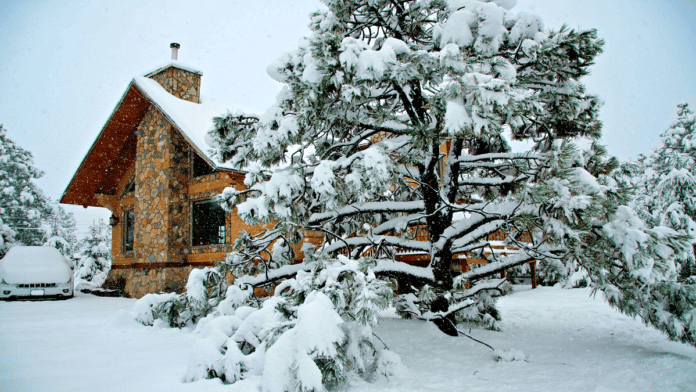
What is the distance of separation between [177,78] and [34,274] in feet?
23.3

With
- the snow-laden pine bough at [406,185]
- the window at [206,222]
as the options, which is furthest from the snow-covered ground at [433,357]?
the window at [206,222]

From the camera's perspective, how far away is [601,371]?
12.3 feet

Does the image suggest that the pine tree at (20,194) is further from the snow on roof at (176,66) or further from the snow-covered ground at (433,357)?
the snow-covered ground at (433,357)

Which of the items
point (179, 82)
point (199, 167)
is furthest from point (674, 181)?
point (179, 82)

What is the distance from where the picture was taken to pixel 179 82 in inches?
497

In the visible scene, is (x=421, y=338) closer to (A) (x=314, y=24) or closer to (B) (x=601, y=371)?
(B) (x=601, y=371)

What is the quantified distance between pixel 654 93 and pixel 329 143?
1121cm

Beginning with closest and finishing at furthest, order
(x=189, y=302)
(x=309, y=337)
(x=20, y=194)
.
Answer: (x=309, y=337)
(x=189, y=302)
(x=20, y=194)

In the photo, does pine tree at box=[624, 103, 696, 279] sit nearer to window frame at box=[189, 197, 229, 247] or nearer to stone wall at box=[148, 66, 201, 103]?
window frame at box=[189, 197, 229, 247]

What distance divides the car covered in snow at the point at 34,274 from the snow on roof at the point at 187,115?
5740 mm

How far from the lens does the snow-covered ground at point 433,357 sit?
345 centimetres

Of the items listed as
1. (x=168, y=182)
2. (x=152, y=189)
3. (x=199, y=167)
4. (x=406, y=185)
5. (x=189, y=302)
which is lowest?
(x=189, y=302)

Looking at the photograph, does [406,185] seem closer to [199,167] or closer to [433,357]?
[433,357]

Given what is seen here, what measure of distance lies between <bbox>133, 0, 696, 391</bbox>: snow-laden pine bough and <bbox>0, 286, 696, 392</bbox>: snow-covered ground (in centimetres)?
38
